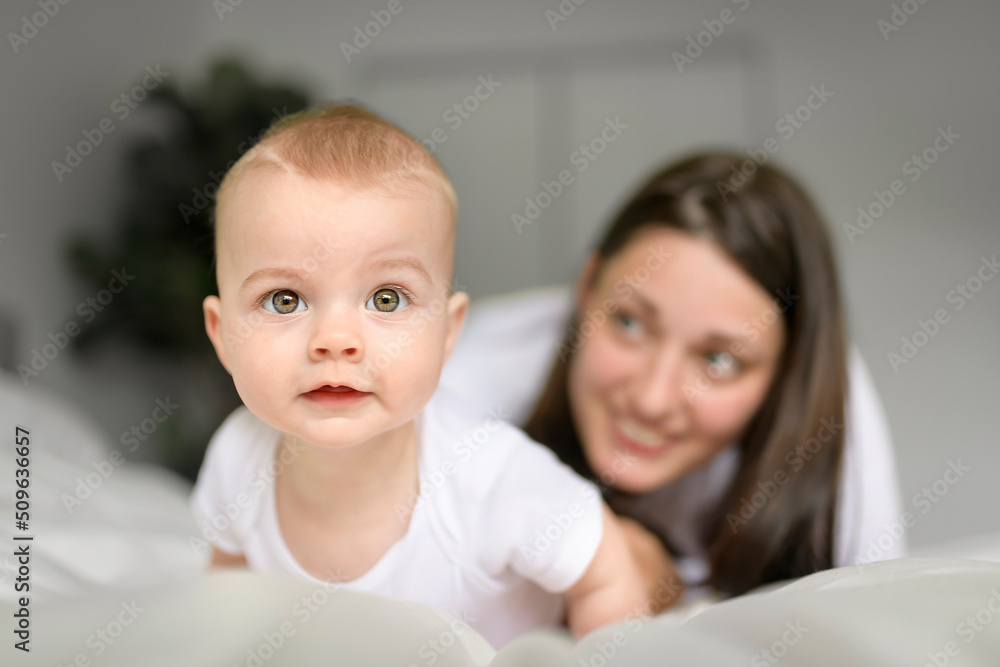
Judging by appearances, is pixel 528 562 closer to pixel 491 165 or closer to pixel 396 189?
pixel 396 189

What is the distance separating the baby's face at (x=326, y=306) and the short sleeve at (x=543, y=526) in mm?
204

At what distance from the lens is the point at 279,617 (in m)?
0.65

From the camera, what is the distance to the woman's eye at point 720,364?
115 cm

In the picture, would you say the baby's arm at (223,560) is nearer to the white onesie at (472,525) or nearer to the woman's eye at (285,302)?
the white onesie at (472,525)

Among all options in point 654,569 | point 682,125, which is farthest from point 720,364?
point 682,125

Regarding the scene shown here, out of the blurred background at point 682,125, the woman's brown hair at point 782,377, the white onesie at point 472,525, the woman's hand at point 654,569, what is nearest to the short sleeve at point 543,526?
the white onesie at point 472,525

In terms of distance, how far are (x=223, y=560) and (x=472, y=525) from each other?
341 mm

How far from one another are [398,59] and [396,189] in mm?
2721

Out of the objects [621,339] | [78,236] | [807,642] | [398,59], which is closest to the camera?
[807,642]

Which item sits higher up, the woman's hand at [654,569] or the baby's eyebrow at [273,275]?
the baby's eyebrow at [273,275]

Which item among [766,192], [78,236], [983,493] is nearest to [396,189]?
[766,192]

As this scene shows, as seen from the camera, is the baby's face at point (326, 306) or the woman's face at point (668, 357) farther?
the woman's face at point (668, 357)

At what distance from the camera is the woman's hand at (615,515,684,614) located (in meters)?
0.96

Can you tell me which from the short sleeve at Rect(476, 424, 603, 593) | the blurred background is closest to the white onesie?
the short sleeve at Rect(476, 424, 603, 593)
